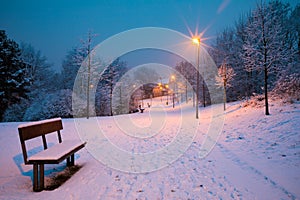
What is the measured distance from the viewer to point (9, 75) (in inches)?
680

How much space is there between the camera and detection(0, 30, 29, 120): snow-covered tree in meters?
16.9

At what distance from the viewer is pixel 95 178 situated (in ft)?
12.1

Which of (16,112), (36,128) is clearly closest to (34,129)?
(36,128)

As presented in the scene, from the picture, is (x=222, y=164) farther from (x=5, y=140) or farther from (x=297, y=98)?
(x=297, y=98)

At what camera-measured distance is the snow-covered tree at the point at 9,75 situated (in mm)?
16906

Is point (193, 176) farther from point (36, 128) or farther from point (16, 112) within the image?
point (16, 112)

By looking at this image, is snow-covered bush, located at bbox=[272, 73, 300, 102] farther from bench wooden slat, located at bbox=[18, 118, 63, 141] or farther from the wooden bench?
bench wooden slat, located at bbox=[18, 118, 63, 141]

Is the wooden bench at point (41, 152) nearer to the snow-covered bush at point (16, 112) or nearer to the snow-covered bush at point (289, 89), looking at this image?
the snow-covered bush at point (289, 89)

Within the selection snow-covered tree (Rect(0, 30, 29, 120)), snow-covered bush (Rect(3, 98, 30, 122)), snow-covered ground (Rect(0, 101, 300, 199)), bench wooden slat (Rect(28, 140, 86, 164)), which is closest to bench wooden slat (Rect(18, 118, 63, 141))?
bench wooden slat (Rect(28, 140, 86, 164))

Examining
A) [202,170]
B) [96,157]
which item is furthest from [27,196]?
A: [202,170]

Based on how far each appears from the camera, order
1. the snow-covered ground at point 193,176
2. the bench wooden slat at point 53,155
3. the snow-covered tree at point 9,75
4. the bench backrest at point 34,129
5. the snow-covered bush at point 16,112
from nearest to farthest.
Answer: the snow-covered ground at point 193,176, the bench wooden slat at point 53,155, the bench backrest at point 34,129, the snow-covered tree at point 9,75, the snow-covered bush at point 16,112

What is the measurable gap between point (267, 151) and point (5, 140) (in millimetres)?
9476

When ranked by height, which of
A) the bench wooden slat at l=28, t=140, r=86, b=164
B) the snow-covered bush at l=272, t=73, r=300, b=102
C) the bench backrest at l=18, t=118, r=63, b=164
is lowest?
the bench wooden slat at l=28, t=140, r=86, b=164

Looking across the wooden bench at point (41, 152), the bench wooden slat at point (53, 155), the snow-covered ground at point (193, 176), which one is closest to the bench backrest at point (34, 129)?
the wooden bench at point (41, 152)
